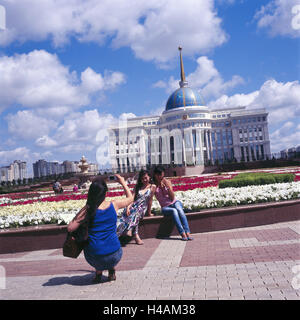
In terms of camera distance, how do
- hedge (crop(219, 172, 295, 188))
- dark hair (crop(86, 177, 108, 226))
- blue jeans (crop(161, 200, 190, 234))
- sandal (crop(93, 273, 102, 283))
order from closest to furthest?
1. dark hair (crop(86, 177, 108, 226))
2. sandal (crop(93, 273, 102, 283))
3. blue jeans (crop(161, 200, 190, 234))
4. hedge (crop(219, 172, 295, 188))

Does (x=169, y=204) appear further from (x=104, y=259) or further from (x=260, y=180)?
(x=260, y=180)

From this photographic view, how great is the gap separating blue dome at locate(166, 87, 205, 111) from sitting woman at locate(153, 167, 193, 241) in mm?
74073

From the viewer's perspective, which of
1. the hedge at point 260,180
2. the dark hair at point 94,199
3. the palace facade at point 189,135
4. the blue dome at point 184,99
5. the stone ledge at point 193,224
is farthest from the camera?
the blue dome at point 184,99

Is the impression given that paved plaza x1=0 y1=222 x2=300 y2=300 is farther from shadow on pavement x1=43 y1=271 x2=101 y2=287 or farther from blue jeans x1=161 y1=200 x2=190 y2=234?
blue jeans x1=161 y1=200 x2=190 y2=234

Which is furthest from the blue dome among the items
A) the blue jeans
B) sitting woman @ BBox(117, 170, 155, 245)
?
sitting woman @ BBox(117, 170, 155, 245)

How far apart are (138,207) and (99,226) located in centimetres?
243

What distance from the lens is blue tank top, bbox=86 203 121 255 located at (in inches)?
171

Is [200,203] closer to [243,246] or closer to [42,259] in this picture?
[243,246]

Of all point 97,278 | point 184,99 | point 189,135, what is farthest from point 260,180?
point 184,99

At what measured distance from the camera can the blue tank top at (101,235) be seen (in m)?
4.36

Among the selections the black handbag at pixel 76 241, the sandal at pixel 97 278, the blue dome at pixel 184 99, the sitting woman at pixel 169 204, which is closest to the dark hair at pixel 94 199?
the black handbag at pixel 76 241

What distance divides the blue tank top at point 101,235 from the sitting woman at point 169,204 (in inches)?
104

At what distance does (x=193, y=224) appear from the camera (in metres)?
7.54

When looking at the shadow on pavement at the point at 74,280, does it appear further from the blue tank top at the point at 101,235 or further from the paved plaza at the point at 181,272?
the blue tank top at the point at 101,235
